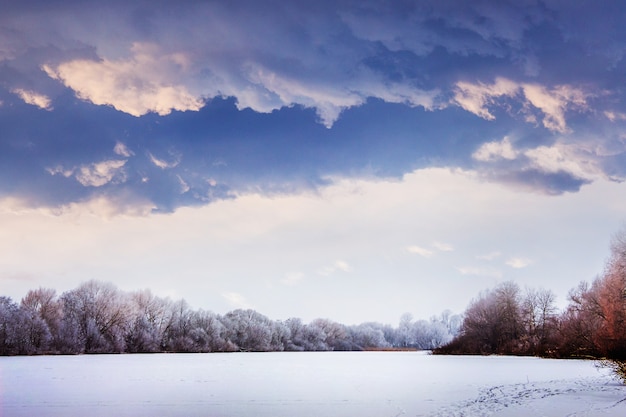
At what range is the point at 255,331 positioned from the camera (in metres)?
106

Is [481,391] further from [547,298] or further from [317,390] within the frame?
[547,298]

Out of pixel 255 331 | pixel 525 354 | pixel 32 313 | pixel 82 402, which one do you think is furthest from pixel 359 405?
pixel 255 331

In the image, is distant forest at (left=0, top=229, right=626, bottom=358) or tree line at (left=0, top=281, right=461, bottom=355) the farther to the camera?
tree line at (left=0, top=281, right=461, bottom=355)

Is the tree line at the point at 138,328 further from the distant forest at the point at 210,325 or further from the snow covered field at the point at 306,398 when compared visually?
the snow covered field at the point at 306,398

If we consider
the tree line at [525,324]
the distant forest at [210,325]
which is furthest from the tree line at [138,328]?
the tree line at [525,324]

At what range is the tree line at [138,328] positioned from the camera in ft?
234

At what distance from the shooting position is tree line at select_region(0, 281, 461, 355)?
71312 millimetres

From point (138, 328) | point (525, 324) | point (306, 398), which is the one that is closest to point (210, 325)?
point (138, 328)

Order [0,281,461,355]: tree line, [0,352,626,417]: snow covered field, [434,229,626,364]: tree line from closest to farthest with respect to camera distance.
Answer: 1. [0,352,626,417]: snow covered field
2. [434,229,626,364]: tree line
3. [0,281,461,355]: tree line

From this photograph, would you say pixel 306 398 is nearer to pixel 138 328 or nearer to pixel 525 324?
pixel 525 324

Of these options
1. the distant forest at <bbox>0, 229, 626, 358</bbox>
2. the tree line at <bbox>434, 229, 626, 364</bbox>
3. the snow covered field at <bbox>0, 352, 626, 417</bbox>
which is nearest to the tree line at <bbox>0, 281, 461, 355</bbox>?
the distant forest at <bbox>0, 229, 626, 358</bbox>

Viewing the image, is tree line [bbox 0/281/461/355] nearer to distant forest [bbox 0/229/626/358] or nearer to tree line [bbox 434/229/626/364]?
distant forest [bbox 0/229/626/358]

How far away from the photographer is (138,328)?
3413 inches

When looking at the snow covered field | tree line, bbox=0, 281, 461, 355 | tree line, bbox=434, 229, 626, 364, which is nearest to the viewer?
the snow covered field
